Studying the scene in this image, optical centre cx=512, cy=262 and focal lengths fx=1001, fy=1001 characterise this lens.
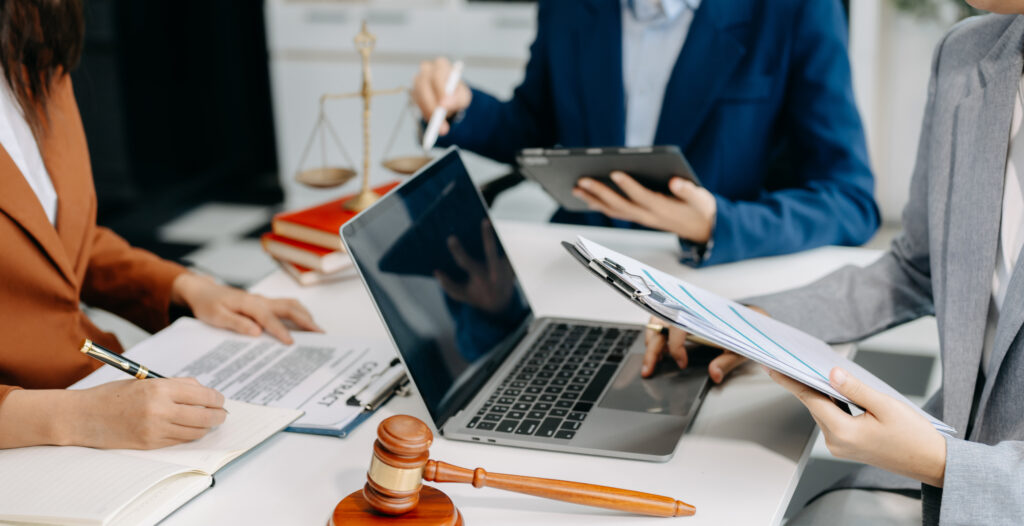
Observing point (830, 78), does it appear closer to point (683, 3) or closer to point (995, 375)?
point (683, 3)

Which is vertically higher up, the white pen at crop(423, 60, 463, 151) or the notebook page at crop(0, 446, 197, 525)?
the white pen at crop(423, 60, 463, 151)

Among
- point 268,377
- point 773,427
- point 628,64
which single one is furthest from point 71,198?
point 628,64

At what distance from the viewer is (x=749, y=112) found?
1.72 m

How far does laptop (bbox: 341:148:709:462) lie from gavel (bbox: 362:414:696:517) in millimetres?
105

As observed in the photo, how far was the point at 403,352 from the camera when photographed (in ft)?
3.21

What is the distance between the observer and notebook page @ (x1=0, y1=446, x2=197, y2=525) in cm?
83

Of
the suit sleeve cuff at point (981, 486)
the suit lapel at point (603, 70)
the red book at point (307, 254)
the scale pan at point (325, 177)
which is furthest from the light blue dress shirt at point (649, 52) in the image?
the suit sleeve cuff at point (981, 486)

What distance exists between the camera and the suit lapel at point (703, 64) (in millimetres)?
1688

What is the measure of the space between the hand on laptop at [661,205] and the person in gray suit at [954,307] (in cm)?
25

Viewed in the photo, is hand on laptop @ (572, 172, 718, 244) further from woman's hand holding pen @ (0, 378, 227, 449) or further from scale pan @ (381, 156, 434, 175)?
woman's hand holding pen @ (0, 378, 227, 449)

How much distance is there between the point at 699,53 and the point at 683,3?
11 cm

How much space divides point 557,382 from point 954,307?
444mm

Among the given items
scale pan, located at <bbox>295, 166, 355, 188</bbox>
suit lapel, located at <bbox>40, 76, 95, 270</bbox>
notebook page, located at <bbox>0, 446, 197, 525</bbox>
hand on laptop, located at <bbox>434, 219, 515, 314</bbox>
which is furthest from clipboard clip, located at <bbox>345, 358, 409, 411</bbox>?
scale pan, located at <bbox>295, 166, 355, 188</bbox>

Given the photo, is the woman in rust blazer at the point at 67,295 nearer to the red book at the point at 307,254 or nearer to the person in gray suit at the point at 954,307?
the red book at the point at 307,254
